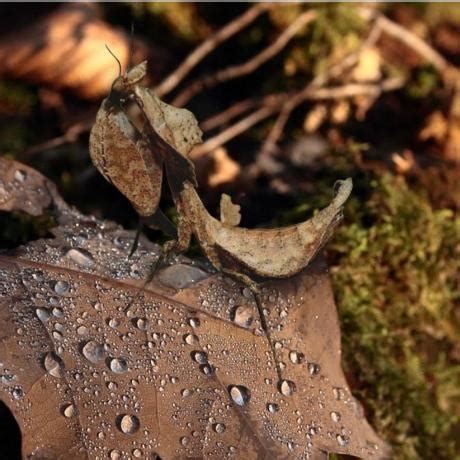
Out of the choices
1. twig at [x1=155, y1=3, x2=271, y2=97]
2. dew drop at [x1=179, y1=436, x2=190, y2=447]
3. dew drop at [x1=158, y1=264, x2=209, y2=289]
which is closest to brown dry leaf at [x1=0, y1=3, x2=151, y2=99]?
twig at [x1=155, y1=3, x2=271, y2=97]

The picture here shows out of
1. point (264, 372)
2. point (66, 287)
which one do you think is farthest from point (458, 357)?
point (66, 287)

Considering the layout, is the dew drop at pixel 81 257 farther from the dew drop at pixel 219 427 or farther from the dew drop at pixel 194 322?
the dew drop at pixel 219 427

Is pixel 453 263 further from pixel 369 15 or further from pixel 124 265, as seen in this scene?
pixel 369 15

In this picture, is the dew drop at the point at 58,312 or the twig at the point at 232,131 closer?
the dew drop at the point at 58,312

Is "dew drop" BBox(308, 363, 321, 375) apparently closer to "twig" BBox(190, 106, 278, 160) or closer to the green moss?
the green moss

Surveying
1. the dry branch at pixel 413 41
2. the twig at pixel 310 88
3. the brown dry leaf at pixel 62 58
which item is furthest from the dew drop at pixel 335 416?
the dry branch at pixel 413 41

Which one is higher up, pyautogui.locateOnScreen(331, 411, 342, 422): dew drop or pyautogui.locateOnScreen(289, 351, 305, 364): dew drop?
pyautogui.locateOnScreen(289, 351, 305, 364): dew drop

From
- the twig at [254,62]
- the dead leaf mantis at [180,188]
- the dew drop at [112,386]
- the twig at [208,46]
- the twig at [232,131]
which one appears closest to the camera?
the dead leaf mantis at [180,188]

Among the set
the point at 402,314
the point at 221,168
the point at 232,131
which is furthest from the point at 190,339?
the point at 232,131
